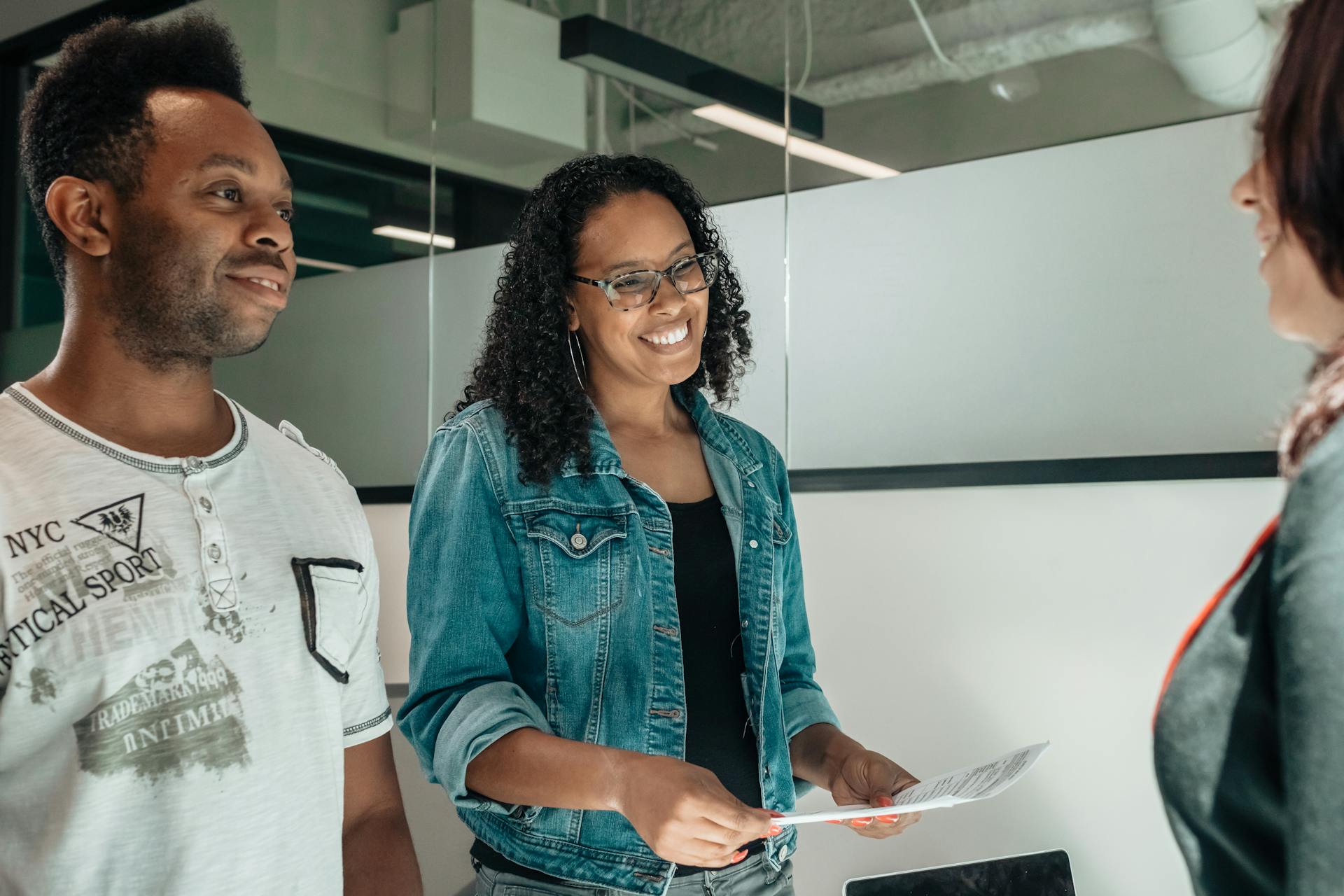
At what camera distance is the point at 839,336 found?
8.18 ft

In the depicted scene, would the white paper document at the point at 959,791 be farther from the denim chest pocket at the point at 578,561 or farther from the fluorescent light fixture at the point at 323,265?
the fluorescent light fixture at the point at 323,265

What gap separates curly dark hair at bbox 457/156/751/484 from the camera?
147 centimetres

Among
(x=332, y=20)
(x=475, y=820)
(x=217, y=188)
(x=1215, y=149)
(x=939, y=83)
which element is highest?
(x=332, y=20)

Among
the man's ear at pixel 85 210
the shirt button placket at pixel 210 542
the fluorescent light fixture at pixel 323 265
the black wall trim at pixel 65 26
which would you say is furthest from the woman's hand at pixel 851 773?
the black wall trim at pixel 65 26

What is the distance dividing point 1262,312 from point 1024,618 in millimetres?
715

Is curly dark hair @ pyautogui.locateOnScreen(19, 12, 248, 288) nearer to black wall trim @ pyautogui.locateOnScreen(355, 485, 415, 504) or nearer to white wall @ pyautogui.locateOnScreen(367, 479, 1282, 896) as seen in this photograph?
white wall @ pyautogui.locateOnScreen(367, 479, 1282, 896)

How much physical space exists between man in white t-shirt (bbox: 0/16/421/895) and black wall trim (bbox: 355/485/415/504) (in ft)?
6.48

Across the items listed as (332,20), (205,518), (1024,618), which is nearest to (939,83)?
(1024,618)

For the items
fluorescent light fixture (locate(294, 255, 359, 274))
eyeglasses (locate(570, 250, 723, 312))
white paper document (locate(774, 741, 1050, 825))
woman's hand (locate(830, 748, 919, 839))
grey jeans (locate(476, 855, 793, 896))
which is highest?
fluorescent light fixture (locate(294, 255, 359, 274))

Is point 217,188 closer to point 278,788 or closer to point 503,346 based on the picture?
point 503,346

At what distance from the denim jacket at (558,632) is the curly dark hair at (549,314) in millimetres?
32

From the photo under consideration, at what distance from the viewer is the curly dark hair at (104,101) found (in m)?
1.19

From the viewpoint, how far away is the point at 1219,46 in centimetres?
209

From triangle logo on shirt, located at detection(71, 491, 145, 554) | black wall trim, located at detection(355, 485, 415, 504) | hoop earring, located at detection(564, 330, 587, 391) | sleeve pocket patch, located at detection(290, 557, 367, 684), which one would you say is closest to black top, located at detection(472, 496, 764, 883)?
hoop earring, located at detection(564, 330, 587, 391)
